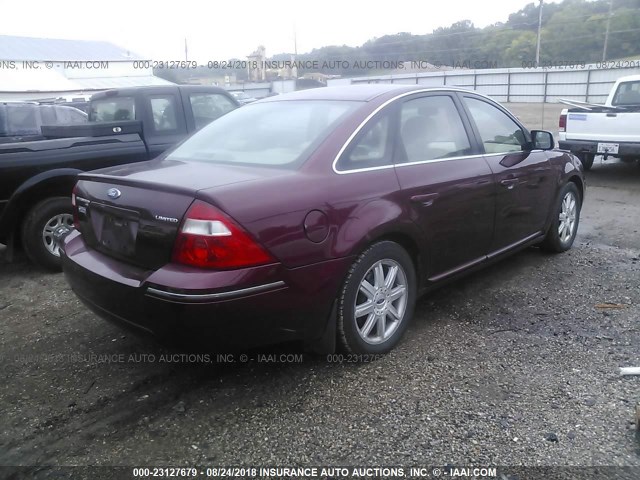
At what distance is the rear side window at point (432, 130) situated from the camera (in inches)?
141

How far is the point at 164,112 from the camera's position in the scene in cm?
648

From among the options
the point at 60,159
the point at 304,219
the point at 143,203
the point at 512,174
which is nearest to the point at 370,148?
the point at 304,219

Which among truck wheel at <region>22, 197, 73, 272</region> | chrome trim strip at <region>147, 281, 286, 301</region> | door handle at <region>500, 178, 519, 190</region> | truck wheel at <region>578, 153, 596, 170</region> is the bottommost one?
truck wheel at <region>578, 153, 596, 170</region>

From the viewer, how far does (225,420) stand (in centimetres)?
276

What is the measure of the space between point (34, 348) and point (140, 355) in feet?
2.50

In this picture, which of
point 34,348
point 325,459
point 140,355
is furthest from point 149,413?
point 34,348

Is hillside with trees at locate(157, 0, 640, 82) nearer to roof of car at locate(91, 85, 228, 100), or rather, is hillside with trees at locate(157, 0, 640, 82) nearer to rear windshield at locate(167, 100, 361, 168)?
roof of car at locate(91, 85, 228, 100)

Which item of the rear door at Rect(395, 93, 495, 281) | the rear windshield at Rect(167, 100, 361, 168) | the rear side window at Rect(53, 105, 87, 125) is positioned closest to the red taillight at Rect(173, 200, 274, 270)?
the rear windshield at Rect(167, 100, 361, 168)

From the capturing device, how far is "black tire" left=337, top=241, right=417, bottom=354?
306cm

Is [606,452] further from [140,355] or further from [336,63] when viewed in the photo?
[336,63]

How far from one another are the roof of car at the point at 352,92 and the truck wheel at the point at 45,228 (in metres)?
2.34

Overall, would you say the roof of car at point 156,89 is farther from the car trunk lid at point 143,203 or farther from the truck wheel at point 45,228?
the car trunk lid at point 143,203

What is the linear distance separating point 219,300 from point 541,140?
346 centimetres

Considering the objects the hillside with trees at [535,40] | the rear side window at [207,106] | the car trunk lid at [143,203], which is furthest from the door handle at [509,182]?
the hillside with trees at [535,40]
